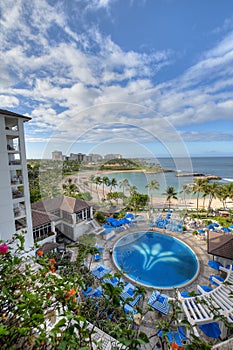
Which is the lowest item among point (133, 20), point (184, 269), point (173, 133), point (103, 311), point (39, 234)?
point (184, 269)

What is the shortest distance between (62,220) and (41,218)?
1.58 meters

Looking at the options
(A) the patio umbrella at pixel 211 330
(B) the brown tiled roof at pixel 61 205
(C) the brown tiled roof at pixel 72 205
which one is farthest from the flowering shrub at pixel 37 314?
(B) the brown tiled roof at pixel 61 205

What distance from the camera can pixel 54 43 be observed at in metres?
6.14

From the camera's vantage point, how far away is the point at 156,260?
380 inches

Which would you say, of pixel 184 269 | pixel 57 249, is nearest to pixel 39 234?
pixel 57 249

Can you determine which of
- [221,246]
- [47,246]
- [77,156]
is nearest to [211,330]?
[221,246]

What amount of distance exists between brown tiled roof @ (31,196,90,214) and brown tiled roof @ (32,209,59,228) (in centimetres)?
58

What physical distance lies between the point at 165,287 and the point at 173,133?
26.4 feet

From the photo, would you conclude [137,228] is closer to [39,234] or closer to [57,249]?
[57,249]

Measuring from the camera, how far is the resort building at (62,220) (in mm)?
10031

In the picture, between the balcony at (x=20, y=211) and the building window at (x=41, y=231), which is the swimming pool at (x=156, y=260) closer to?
the building window at (x=41, y=231)

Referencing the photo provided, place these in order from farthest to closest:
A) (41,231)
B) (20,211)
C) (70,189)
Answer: (70,189) → (41,231) → (20,211)

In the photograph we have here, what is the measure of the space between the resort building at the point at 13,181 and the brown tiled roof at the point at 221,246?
9480mm

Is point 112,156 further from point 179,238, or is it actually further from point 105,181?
point 179,238
